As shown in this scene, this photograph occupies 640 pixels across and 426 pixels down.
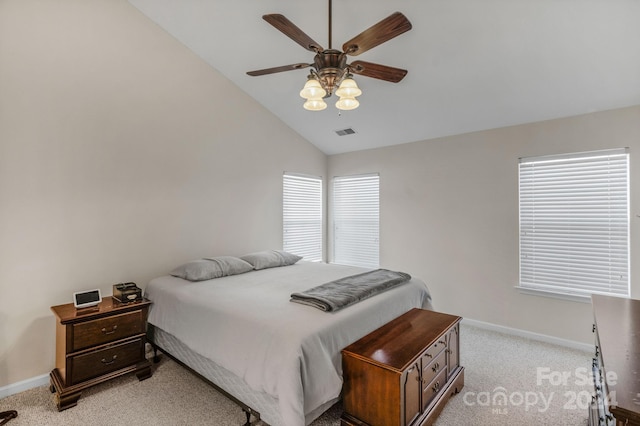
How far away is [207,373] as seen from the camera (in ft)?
7.66

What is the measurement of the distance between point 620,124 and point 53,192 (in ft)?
17.3

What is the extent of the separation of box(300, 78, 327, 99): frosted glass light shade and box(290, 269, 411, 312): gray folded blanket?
1.41 m

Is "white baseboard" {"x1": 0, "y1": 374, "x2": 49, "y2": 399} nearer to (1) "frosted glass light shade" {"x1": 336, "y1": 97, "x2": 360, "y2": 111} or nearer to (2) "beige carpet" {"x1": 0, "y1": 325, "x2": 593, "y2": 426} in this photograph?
(2) "beige carpet" {"x1": 0, "y1": 325, "x2": 593, "y2": 426}

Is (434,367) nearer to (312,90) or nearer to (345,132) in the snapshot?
(312,90)

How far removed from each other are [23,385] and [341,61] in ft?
11.5

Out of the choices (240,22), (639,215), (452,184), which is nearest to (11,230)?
(240,22)

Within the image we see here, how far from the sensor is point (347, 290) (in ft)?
7.99

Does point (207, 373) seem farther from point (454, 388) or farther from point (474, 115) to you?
point (474, 115)

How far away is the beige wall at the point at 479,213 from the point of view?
3137 mm

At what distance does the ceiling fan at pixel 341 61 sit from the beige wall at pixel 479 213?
215cm

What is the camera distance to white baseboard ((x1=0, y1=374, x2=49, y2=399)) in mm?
2369

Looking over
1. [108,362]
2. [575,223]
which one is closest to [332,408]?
[108,362]

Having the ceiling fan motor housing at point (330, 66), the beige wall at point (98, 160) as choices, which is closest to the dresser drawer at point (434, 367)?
the ceiling fan motor housing at point (330, 66)

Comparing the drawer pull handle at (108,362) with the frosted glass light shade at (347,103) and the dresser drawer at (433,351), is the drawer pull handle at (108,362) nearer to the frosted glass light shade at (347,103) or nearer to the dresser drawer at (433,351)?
the dresser drawer at (433,351)
